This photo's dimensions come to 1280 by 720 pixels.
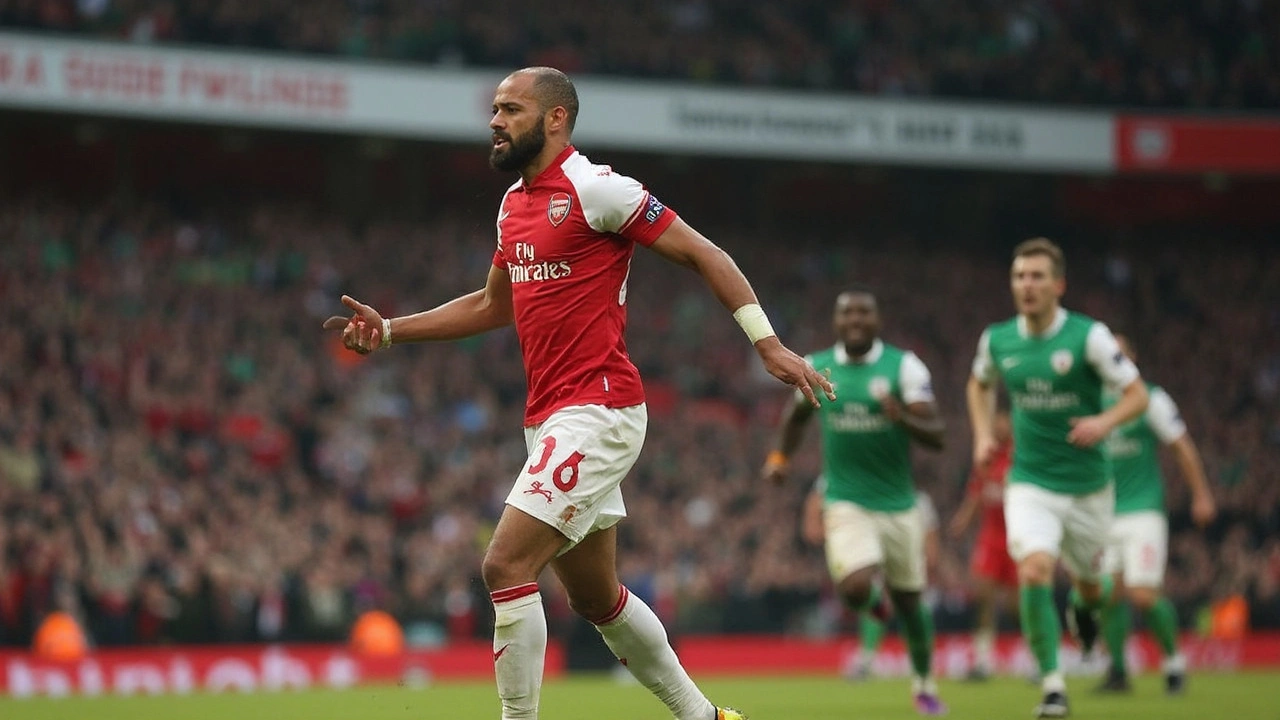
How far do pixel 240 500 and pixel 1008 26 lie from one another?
1721 cm

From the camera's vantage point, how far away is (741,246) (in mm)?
31312

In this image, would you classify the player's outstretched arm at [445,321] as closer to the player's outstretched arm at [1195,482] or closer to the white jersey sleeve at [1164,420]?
the player's outstretched arm at [1195,482]

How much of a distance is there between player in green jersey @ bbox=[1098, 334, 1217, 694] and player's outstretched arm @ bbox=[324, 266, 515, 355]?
278 inches

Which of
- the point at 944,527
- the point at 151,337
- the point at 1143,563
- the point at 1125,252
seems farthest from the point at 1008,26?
the point at 1143,563

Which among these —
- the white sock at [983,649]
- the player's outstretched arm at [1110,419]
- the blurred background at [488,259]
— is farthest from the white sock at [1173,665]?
the blurred background at [488,259]

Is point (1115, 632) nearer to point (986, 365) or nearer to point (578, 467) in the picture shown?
point (986, 365)

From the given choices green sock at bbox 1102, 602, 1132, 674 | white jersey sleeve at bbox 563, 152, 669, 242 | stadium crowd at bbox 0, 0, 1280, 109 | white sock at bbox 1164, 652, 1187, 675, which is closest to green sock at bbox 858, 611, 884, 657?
green sock at bbox 1102, 602, 1132, 674

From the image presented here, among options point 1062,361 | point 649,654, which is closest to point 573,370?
point 649,654

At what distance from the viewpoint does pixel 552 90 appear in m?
7.08

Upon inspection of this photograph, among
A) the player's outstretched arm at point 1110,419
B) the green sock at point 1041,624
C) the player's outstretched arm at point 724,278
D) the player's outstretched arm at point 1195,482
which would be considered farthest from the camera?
the player's outstretched arm at point 1195,482

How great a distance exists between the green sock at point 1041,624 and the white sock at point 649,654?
3579 mm

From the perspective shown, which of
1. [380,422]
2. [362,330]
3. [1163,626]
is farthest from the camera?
[380,422]

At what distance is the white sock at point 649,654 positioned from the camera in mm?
7145

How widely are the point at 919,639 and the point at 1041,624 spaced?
1144 mm
